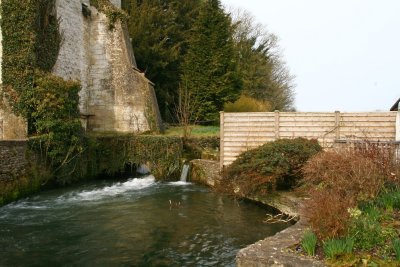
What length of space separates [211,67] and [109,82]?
7.39 metres

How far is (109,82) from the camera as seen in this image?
878 inches

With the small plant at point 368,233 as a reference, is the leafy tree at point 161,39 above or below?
above

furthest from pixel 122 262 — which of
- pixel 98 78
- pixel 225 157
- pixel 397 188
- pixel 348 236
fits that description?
pixel 98 78

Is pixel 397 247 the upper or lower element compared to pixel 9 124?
lower

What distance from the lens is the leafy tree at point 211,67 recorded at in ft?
86.6

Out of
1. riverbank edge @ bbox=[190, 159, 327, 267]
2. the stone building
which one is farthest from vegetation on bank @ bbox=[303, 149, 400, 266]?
the stone building

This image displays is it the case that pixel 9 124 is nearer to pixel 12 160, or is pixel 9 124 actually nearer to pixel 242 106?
pixel 12 160

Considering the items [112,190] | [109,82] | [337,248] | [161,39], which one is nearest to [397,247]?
[337,248]

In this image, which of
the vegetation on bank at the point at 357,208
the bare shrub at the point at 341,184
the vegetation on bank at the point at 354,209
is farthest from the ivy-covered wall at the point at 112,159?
the vegetation on bank at the point at 357,208

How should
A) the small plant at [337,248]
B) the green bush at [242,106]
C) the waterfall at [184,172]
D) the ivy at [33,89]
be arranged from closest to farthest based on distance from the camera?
the small plant at [337,248] → the ivy at [33,89] → the waterfall at [184,172] → the green bush at [242,106]

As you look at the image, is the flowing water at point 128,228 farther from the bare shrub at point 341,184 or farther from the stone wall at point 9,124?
the stone wall at point 9,124

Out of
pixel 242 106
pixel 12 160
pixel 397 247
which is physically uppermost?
pixel 242 106

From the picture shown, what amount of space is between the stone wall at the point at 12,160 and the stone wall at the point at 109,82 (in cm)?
785

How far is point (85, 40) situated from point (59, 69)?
3.46 metres
